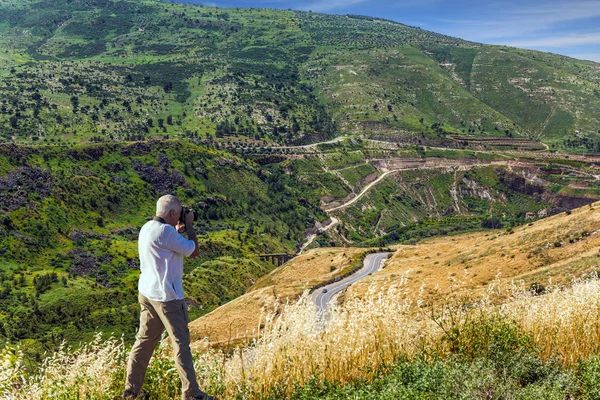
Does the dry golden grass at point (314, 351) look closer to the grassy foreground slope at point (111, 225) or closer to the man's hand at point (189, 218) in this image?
the man's hand at point (189, 218)

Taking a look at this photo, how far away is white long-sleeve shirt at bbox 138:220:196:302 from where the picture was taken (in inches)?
237

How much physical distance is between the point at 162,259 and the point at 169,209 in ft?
2.44

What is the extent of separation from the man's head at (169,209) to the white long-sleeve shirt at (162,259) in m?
0.13

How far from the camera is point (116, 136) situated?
146 m

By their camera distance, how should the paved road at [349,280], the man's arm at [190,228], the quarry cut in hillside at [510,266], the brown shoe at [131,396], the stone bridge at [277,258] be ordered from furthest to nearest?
the stone bridge at [277,258], the paved road at [349,280], the quarry cut in hillside at [510,266], the man's arm at [190,228], the brown shoe at [131,396]

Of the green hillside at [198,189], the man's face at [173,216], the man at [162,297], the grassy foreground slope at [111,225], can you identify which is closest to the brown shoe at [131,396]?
the man at [162,297]

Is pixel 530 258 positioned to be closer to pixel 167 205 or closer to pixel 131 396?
pixel 167 205

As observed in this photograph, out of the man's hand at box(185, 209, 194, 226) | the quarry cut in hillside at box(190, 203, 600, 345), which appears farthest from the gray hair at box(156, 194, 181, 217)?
the quarry cut in hillside at box(190, 203, 600, 345)

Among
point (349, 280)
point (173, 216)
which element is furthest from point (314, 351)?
point (349, 280)

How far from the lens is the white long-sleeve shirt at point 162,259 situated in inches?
237

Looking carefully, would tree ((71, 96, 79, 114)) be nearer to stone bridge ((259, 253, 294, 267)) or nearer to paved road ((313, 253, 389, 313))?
stone bridge ((259, 253, 294, 267))

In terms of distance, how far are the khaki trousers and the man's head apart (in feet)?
3.95

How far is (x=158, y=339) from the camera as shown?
6.30 meters

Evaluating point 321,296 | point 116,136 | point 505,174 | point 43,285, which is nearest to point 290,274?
point 321,296
